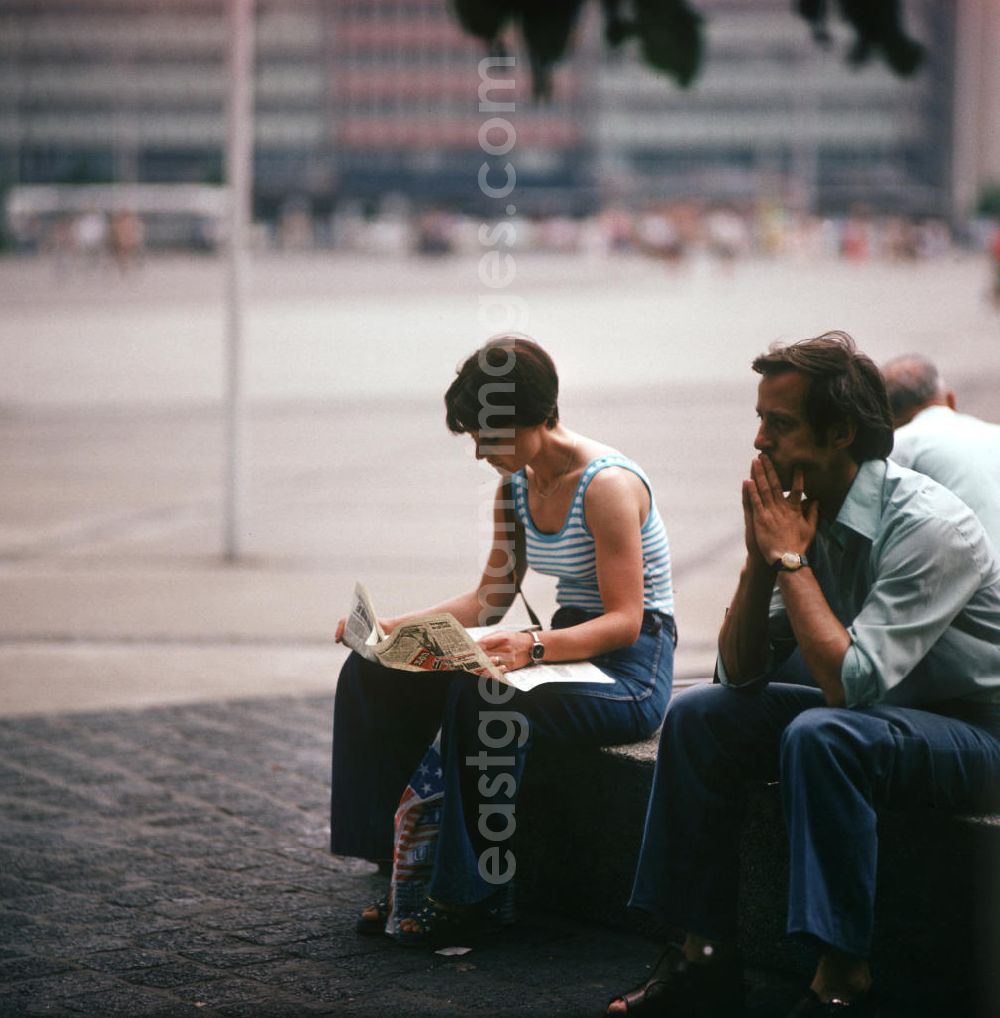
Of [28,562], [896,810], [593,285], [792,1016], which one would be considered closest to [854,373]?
[896,810]

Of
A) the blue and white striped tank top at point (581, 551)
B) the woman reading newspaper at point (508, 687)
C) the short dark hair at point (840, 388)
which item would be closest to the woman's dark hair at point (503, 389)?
the woman reading newspaper at point (508, 687)

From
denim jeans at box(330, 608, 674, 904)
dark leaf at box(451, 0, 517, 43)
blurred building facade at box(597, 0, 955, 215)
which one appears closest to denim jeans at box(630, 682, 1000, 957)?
denim jeans at box(330, 608, 674, 904)

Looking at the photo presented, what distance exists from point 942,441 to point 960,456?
92 millimetres

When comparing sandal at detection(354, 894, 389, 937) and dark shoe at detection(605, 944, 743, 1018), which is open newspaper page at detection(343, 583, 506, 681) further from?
dark shoe at detection(605, 944, 743, 1018)

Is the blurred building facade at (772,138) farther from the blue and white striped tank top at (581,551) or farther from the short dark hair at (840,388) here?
the short dark hair at (840,388)

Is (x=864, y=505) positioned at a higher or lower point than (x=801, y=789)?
higher

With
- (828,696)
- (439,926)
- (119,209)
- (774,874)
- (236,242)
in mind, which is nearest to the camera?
(828,696)

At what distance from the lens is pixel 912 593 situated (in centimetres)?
333

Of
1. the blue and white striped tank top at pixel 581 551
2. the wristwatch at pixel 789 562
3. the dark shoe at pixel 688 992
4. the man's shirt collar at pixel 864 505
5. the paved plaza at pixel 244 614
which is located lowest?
the paved plaza at pixel 244 614

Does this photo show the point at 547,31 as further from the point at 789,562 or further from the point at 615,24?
the point at 789,562

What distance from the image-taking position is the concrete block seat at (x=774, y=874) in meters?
3.43

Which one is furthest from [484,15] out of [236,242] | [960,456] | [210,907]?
[236,242]

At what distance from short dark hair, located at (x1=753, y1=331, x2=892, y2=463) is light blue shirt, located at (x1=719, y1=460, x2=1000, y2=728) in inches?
2.3

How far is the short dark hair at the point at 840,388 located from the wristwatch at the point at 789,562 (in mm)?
249
